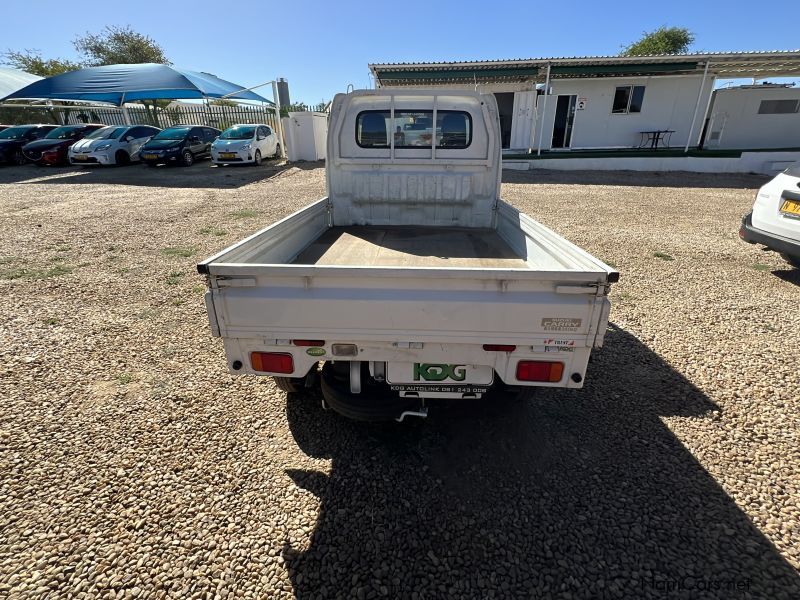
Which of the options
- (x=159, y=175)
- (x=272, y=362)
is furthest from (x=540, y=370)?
(x=159, y=175)

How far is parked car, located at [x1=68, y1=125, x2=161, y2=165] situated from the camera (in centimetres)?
1675

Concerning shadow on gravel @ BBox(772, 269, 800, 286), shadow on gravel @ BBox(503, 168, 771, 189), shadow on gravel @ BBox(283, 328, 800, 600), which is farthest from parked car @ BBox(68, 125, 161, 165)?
shadow on gravel @ BBox(772, 269, 800, 286)

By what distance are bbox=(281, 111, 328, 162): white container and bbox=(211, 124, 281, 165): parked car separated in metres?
0.97

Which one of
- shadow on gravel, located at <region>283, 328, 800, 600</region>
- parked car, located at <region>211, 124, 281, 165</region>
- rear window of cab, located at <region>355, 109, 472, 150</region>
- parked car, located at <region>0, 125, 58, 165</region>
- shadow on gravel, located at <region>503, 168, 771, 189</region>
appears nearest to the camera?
shadow on gravel, located at <region>283, 328, 800, 600</region>

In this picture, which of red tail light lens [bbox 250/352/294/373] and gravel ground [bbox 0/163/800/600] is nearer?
gravel ground [bbox 0/163/800/600]

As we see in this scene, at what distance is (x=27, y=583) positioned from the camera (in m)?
1.97

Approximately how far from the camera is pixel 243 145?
56.0ft

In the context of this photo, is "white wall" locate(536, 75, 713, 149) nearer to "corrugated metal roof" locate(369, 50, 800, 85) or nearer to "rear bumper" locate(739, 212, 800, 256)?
"corrugated metal roof" locate(369, 50, 800, 85)

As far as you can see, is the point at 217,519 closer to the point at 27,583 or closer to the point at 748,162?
the point at 27,583

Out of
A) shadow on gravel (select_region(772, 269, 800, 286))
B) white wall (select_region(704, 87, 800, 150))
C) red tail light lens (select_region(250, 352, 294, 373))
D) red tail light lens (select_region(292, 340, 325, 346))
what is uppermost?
white wall (select_region(704, 87, 800, 150))

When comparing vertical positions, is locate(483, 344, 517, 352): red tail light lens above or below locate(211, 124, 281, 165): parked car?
below

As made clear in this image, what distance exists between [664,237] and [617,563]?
7.24 metres

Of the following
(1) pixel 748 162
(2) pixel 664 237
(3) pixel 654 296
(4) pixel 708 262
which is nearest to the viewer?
(3) pixel 654 296

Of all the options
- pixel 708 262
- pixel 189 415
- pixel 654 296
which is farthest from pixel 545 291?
pixel 708 262
